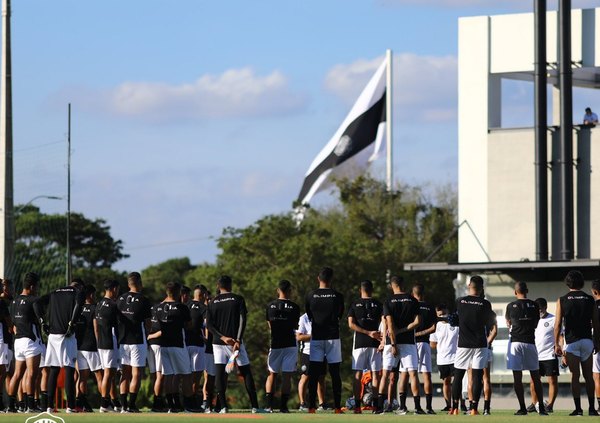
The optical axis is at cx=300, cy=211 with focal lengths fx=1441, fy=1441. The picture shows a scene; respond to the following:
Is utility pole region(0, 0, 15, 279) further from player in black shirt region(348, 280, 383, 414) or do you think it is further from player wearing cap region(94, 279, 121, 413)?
player in black shirt region(348, 280, 383, 414)

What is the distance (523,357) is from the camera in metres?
24.0

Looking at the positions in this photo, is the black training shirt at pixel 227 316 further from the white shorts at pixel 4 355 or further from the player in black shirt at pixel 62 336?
the white shorts at pixel 4 355

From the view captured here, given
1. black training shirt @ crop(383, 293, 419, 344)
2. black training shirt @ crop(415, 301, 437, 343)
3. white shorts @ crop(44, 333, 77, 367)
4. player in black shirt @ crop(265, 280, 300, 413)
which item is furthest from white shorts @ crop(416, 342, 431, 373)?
white shorts @ crop(44, 333, 77, 367)

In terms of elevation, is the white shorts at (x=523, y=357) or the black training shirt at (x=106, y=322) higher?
the black training shirt at (x=106, y=322)

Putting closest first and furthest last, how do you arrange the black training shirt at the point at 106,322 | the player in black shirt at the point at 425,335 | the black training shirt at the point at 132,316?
the black training shirt at the point at 132,316
the black training shirt at the point at 106,322
the player in black shirt at the point at 425,335

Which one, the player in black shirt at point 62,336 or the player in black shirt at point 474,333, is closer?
the player in black shirt at point 474,333

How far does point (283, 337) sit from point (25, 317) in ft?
14.5

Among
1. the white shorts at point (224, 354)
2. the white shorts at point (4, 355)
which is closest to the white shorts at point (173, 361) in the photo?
the white shorts at point (224, 354)

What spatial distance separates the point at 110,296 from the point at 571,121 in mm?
18160

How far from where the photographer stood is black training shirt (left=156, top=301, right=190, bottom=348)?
2475 cm

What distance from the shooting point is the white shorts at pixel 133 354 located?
2456 centimetres

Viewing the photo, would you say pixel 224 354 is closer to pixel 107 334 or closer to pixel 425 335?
pixel 107 334

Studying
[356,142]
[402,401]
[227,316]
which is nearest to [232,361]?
[227,316]

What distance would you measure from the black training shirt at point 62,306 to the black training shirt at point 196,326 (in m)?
2.40
